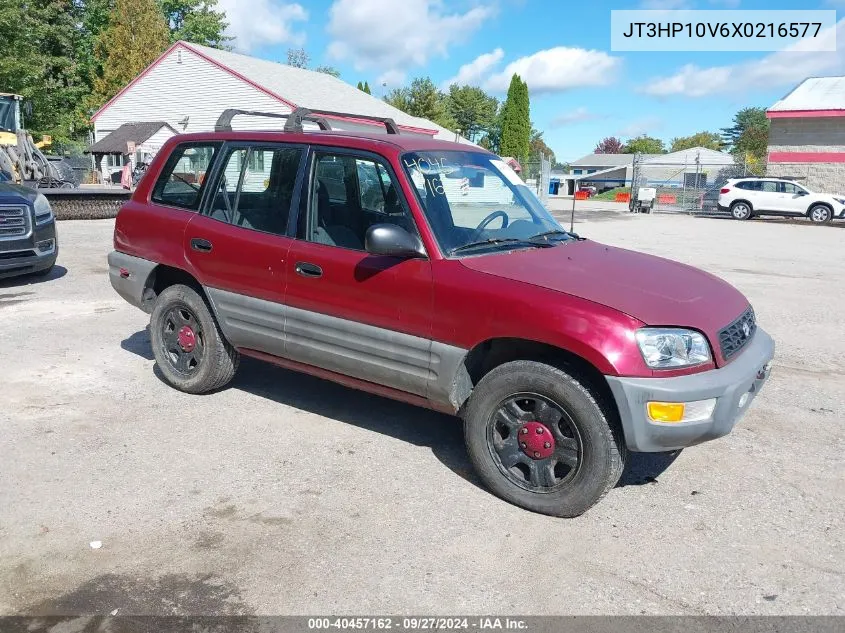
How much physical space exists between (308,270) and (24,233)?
6.46 m

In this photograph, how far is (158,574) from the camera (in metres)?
3.12

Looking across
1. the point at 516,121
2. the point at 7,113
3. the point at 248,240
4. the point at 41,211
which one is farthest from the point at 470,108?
the point at 248,240

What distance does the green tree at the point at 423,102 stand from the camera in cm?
6331

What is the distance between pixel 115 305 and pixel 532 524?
644 centimetres

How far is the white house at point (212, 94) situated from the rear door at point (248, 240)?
25.5 meters

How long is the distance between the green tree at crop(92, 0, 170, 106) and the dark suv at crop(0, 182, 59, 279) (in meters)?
40.4

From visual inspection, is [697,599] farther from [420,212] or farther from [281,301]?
[281,301]

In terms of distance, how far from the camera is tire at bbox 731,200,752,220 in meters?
28.9

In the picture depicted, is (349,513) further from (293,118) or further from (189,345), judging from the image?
(293,118)

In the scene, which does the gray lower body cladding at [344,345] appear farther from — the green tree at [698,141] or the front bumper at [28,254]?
the green tree at [698,141]

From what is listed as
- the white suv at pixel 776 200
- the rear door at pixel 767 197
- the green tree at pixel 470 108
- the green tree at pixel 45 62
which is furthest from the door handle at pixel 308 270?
the green tree at pixel 470 108

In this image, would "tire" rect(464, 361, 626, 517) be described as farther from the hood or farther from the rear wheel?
the rear wheel

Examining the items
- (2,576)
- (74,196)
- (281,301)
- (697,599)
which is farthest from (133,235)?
(74,196)

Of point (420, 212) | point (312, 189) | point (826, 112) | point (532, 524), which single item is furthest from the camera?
point (826, 112)
